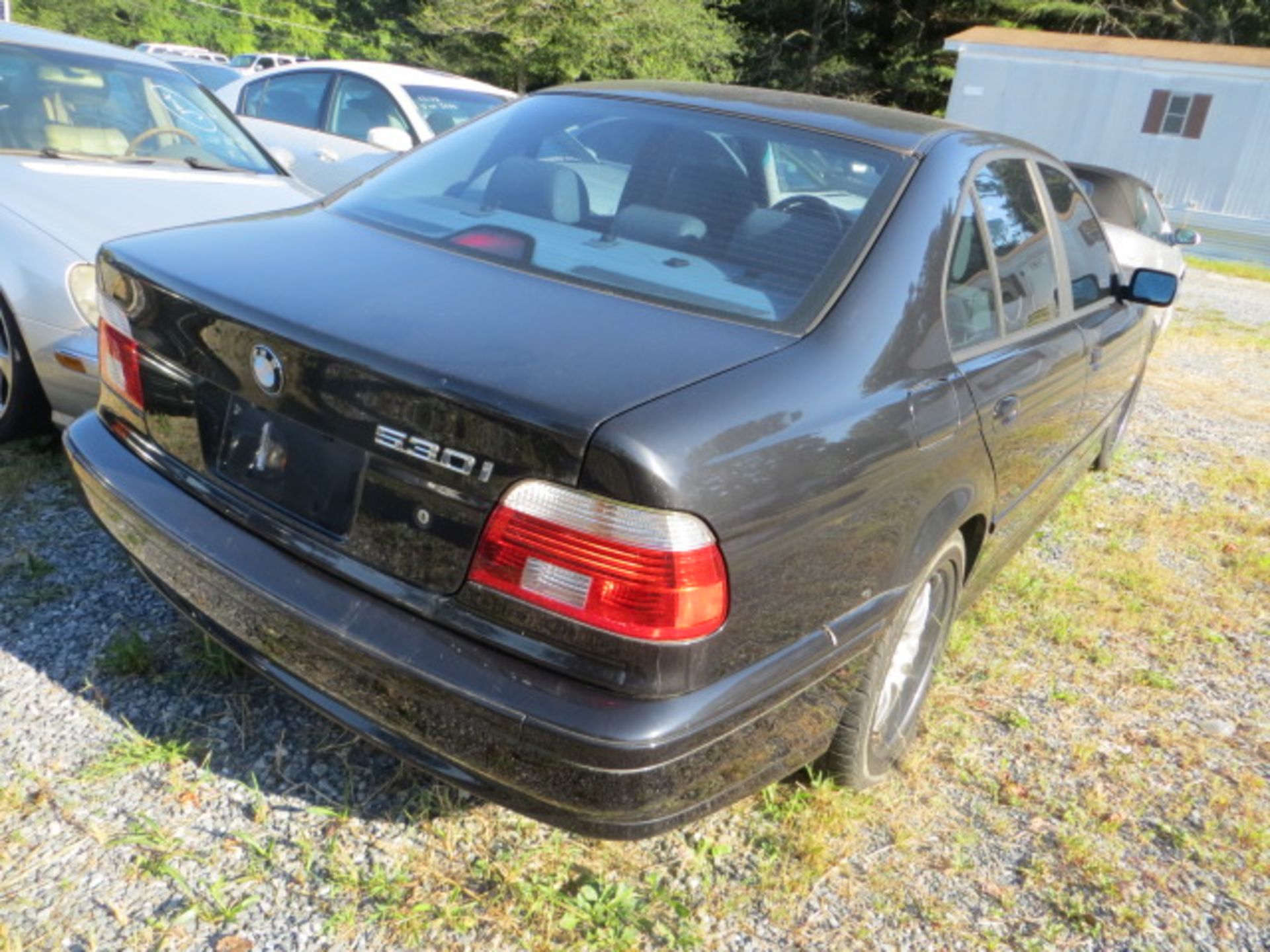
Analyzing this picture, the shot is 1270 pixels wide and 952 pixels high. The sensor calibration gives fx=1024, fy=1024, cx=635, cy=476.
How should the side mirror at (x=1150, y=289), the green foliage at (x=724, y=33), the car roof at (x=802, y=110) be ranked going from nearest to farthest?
the car roof at (x=802, y=110), the side mirror at (x=1150, y=289), the green foliage at (x=724, y=33)

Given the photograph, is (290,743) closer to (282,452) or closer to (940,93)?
(282,452)

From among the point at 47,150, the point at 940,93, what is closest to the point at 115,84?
the point at 47,150

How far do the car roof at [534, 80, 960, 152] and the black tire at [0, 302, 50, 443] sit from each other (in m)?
1.97

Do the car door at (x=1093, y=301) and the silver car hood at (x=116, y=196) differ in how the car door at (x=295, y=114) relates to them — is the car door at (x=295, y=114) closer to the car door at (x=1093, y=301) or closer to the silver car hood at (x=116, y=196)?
the silver car hood at (x=116, y=196)

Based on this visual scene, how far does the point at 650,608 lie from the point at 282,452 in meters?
0.81

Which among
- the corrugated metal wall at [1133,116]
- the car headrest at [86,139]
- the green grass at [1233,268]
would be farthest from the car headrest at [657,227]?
the corrugated metal wall at [1133,116]

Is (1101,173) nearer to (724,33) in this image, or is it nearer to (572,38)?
(572,38)

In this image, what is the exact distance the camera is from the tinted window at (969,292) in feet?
7.66

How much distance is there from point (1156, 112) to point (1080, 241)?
21842mm

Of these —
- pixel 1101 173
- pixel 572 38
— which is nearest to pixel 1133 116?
pixel 572 38

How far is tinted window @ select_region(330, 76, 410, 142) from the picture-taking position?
7.02 m

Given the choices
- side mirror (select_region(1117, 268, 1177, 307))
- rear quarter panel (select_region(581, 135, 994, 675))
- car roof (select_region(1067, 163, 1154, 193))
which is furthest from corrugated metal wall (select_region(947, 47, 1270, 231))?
rear quarter panel (select_region(581, 135, 994, 675))

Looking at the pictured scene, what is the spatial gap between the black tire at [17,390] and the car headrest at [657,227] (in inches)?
87.5

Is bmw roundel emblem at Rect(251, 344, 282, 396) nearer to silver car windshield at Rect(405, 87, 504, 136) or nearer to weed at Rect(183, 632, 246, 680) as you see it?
weed at Rect(183, 632, 246, 680)
